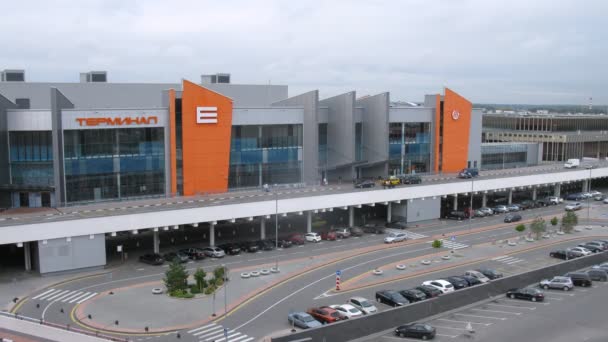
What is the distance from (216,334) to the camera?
30234 mm

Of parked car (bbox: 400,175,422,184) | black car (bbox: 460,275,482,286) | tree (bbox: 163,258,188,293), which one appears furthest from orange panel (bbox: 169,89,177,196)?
black car (bbox: 460,275,482,286)

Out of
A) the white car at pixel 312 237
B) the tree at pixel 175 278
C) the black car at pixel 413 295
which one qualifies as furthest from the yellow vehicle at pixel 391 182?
the tree at pixel 175 278

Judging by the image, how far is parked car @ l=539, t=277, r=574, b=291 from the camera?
38.8 meters

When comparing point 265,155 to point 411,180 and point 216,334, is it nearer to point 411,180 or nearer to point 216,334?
point 411,180

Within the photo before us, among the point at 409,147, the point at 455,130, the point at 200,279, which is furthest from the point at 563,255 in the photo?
the point at 455,130

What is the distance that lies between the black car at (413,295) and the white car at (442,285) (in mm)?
1895

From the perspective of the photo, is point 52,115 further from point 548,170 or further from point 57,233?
point 548,170

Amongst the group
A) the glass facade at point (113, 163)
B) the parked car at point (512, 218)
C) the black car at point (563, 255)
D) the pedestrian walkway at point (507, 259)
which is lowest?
the pedestrian walkway at point (507, 259)

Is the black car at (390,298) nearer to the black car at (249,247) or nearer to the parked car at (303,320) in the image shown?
the parked car at (303,320)

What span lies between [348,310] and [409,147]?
140ft

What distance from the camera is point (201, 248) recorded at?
4788 centimetres

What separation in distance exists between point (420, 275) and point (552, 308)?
943 centimetres

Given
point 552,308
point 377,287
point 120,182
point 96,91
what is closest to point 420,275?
point 377,287

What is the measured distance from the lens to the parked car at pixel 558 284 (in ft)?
127
